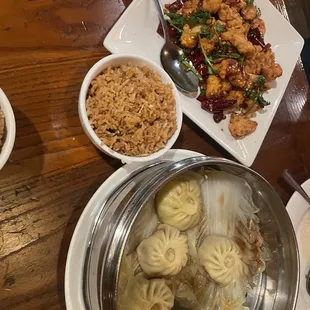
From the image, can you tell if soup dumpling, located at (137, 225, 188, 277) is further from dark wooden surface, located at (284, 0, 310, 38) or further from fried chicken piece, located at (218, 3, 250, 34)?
dark wooden surface, located at (284, 0, 310, 38)

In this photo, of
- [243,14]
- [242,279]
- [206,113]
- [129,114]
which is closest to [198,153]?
[206,113]

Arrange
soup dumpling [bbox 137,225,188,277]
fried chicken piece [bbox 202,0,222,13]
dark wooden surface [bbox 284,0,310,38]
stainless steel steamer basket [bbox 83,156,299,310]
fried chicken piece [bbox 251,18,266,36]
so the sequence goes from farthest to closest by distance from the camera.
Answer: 1. dark wooden surface [bbox 284,0,310,38]
2. fried chicken piece [bbox 251,18,266,36]
3. fried chicken piece [bbox 202,0,222,13]
4. soup dumpling [bbox 137,225,188,277]
5. stainless steel steamer basket [bbox 83,156,299,310]

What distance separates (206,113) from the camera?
1608 mm

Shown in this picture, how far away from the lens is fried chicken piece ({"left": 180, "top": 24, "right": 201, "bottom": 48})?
1.59m

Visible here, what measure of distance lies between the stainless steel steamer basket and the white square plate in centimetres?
27

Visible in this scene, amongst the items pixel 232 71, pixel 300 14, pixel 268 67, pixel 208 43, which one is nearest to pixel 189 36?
pixel 208 43

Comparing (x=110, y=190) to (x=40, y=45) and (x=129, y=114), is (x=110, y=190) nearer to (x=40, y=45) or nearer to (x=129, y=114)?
(x=129, y=114)

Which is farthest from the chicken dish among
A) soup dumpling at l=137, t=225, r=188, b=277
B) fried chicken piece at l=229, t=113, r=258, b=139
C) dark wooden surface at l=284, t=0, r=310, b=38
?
dark wooden surface at l=284, t=0, r=310, b=38

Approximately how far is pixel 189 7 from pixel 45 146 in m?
0.67

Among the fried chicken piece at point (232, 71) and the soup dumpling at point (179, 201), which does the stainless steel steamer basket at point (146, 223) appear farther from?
the fried chicken piece at point (232, 71)

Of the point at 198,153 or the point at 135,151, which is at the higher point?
the point at 135,151

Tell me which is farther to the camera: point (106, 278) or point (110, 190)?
point (110, 190)

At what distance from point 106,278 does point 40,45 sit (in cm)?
71

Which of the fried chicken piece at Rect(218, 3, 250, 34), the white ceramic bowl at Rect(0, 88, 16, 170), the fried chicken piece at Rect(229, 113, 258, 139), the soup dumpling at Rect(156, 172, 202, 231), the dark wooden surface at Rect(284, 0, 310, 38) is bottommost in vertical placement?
the dark wooden surface at Rect(284, 0, 310, 38)
